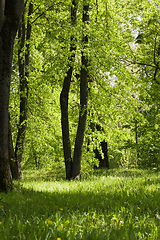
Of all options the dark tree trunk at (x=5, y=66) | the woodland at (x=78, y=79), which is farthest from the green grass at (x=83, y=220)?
the woodland at (x=78, y=79)

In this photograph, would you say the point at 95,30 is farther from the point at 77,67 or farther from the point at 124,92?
the point at 124,92

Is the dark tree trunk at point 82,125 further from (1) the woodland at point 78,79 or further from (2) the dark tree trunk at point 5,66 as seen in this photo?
(2) the dark tree trunk at point 5,66

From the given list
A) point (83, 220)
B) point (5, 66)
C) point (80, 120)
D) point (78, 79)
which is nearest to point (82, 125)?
point (80, 120)

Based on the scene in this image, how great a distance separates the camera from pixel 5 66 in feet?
17.9

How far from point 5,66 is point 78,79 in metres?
6.54

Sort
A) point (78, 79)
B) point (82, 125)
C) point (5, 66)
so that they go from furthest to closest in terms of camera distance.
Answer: point (78, 79) → point (82, 125) → point (5, 66)

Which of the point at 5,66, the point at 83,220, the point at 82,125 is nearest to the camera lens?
the point at 83,220

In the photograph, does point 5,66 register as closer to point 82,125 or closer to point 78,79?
point 82,125

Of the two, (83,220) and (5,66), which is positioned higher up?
(5,66)

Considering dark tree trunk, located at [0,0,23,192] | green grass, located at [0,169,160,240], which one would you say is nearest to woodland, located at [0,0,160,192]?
dark tree trunk, located at [0,0,23,192]

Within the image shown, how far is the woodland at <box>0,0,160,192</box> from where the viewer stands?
5590 millimetres

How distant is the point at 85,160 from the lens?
10.5 metres

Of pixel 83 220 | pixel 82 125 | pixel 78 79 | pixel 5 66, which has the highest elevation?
pixel 78 79

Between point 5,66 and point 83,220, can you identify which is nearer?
point 83,220
